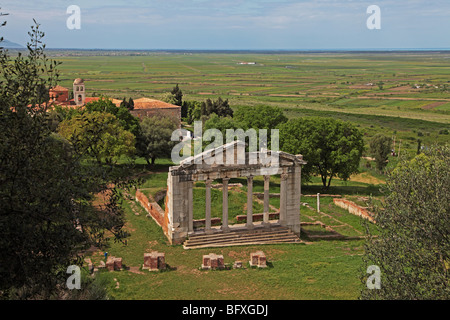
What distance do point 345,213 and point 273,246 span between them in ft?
43.3

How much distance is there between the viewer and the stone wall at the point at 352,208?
43003 mm

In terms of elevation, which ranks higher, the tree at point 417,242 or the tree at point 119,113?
the tree at point 119,113

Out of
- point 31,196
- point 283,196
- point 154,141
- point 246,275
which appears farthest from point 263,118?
point 31,196

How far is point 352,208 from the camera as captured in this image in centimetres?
4550

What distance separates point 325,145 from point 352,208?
30.7ft

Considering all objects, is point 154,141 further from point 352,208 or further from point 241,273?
point 241,273

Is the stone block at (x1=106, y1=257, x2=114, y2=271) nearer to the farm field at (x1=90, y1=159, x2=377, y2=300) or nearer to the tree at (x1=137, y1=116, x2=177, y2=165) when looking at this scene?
the farm field at (x1=90, y1=159, x2=377, y2=300)

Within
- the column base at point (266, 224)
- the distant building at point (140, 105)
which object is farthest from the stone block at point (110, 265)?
the distant building at point (140, 105)

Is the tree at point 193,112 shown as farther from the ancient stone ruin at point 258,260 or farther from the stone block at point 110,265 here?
the stone block at point 110,265

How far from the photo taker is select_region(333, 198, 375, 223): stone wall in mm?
43003

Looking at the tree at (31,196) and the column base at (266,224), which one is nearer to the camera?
the tree at (31,196)

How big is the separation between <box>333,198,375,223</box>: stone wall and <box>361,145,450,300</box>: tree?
70.4ft

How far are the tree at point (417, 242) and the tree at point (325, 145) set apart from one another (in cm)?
2905

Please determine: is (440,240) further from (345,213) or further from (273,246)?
(345,213)
